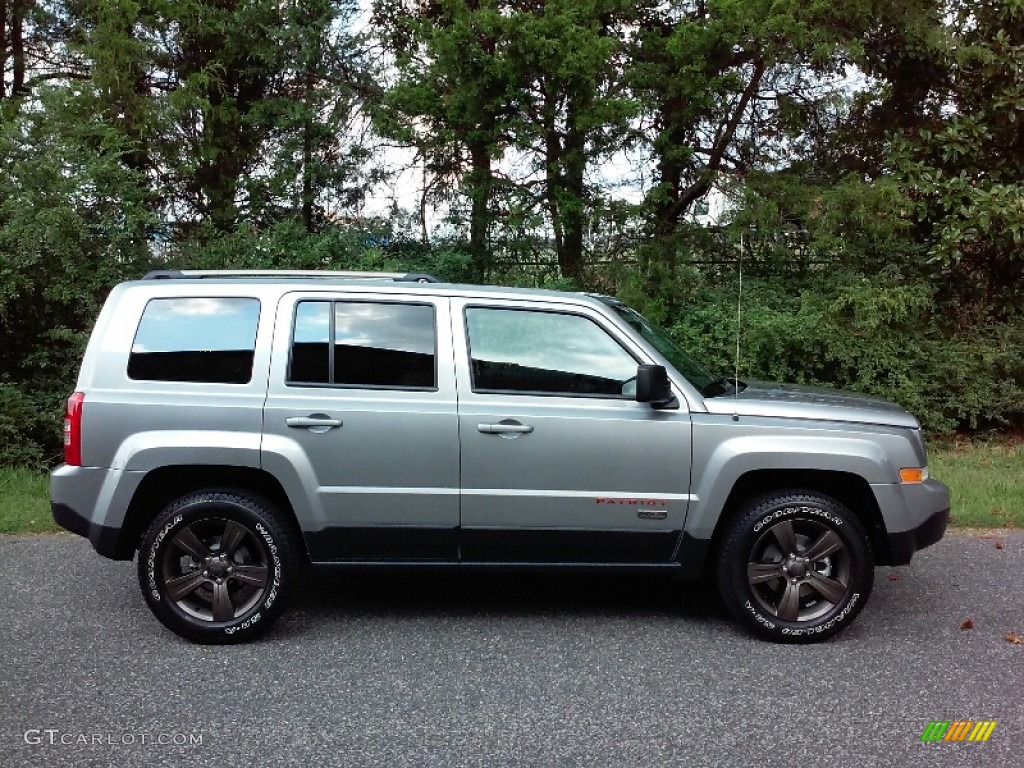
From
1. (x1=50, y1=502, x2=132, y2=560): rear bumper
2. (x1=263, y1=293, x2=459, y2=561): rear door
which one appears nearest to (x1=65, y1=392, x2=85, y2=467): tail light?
(x1=50, y1=502, x2=132, y2=560): rear bumper

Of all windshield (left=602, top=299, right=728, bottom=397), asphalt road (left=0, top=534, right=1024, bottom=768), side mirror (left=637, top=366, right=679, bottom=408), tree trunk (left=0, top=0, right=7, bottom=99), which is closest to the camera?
asphalt road (left=0, top=534, right=1024, bottom=768)

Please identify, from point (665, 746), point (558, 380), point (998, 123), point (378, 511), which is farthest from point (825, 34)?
point (665, 746)

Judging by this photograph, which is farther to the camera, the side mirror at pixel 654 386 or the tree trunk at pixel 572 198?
the tree trunk at pixel 572 198

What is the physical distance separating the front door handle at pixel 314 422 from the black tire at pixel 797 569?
2.13 m

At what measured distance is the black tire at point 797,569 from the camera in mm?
4750

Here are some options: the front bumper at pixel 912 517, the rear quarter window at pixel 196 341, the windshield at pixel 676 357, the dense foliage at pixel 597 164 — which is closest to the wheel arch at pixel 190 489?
the rear quarter window at pixel 196 341

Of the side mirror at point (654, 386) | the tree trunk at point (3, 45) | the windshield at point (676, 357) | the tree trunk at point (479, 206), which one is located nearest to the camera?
the side mirror at point (654, 386)

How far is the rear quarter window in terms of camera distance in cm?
485

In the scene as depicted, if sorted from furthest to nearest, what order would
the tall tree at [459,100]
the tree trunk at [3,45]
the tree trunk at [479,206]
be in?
the tree trunk at [3,45] → the tree trunk at [479,206] → the tall tree at [459,100]

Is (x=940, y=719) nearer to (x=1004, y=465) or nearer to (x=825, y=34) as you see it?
(x=1004, y=465)

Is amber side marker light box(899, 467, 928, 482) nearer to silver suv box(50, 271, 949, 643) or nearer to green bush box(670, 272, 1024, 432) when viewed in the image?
silver suv box(50, 271, 949, 643)

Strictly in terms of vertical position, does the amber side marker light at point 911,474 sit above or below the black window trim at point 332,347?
below

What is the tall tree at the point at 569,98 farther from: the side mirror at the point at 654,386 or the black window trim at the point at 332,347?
the side mirror at the point at 654,386

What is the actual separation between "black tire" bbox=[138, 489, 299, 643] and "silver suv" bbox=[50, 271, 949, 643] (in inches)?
0.4
